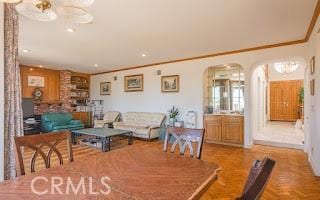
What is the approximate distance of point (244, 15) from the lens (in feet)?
9.83

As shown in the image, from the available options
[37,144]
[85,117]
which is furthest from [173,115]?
[37,144]

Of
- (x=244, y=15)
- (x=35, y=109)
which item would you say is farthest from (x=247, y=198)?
(x=35, y=109)

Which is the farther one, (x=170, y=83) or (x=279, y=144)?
(x=170, y=83)

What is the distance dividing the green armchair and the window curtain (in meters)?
4.38

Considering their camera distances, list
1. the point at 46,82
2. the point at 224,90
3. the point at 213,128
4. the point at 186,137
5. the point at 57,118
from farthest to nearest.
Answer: the point at 46,82, the point at 57,118, the point at 224,90, the point at 213,128, the point at 186,137

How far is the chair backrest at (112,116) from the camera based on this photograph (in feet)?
25.0

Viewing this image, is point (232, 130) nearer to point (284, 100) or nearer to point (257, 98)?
point (257, 98)

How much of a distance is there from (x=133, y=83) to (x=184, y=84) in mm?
2197

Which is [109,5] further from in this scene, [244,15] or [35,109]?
[35,109]

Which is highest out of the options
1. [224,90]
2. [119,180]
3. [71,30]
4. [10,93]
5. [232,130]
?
[71,30]

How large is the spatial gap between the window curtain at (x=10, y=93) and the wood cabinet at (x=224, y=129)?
15.0 feet

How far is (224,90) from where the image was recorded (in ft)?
19.1

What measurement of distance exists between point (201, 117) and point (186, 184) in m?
4.74

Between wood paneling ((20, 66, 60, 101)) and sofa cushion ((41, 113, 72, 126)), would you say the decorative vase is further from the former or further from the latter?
wood paneling ((20, 66, 60, 101))
